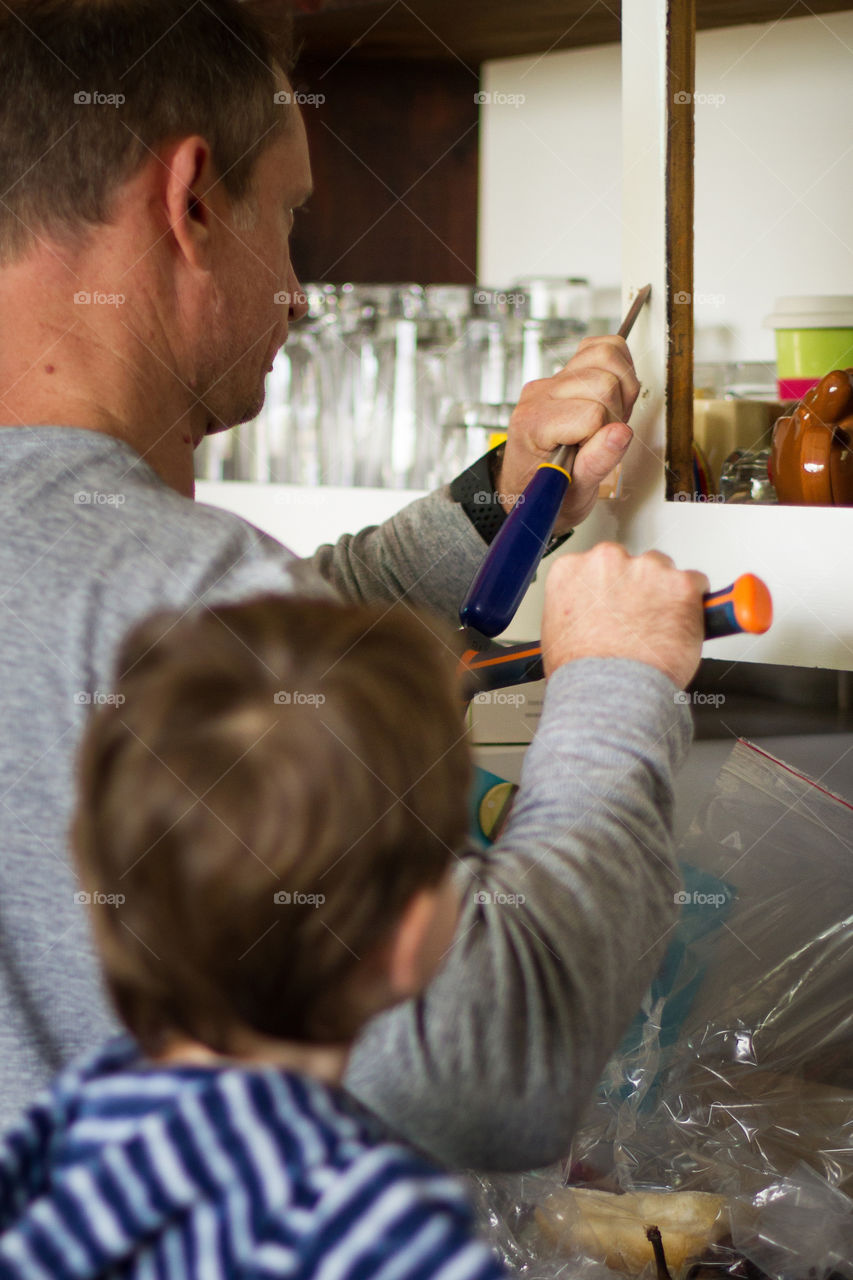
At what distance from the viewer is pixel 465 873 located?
1.67 feet

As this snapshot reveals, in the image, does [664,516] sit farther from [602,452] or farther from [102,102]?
[102,102]

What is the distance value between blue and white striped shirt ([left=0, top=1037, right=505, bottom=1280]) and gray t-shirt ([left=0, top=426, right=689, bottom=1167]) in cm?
11

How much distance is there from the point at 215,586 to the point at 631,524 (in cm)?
42

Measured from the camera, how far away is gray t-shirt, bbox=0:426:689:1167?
493mm

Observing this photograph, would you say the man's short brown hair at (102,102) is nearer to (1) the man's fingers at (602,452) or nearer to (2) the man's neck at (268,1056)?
(1) the man's fingers at (602,452)

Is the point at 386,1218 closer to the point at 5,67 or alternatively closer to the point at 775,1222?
the point at 775,1222

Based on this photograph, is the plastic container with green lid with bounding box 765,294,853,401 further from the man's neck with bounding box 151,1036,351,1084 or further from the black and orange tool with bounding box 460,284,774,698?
the man's neck with bounding box 151,1036,351,1084

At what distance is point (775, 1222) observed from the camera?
2.33 ft

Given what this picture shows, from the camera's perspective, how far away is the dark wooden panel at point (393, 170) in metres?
1.41

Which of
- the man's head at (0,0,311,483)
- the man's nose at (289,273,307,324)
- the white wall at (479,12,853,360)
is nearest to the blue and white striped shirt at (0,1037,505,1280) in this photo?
the man's head at (0,0,311,483)

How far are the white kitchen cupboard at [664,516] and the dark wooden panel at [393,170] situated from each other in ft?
2.07

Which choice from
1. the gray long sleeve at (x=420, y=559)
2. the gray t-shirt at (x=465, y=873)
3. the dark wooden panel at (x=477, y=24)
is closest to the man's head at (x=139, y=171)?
the gray t-shirt at (x=465, y=873)

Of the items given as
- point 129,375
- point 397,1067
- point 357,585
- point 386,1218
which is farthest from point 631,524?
point 386,1218

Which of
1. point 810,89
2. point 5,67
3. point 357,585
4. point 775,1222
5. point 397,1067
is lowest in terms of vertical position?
point 775,1222
